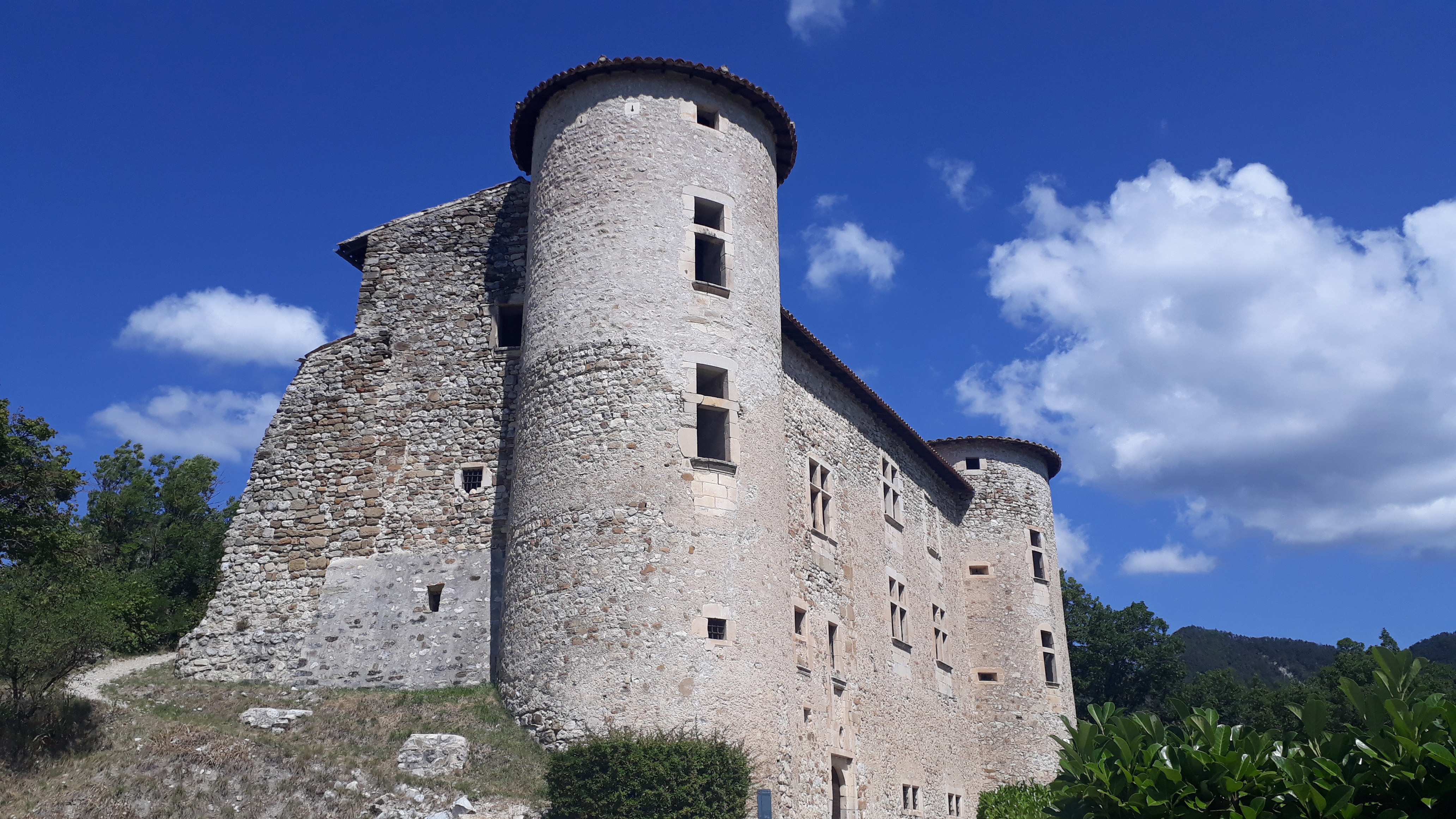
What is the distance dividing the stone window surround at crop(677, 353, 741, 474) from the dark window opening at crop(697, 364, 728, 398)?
0.04m

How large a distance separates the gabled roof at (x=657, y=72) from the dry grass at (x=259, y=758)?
37.6 feet

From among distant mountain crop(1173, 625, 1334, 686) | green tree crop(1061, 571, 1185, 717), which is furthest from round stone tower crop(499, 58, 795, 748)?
distant mountain crop(1173, 625, 1334, 686)

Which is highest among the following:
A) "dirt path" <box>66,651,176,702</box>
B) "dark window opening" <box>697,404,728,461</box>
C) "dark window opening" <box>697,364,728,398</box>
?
"dark window opening" <box>697,364,728,398</box>

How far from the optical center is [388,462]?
21.0 meters

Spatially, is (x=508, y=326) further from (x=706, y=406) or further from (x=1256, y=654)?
(x=1256, y=654)

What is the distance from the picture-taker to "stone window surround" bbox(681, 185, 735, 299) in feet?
63.8

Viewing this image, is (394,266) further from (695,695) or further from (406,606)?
(695,695)

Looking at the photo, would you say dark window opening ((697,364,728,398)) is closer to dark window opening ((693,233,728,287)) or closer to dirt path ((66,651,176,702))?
dark window opening ((693,233,728,287))

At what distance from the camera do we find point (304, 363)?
876 inches

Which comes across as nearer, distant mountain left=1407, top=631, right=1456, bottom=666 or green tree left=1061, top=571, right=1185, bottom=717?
green tree left=1061, top=571, right=1185, bottom=717

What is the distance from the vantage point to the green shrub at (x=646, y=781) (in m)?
14.3

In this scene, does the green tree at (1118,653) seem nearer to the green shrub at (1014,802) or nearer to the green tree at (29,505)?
the green shrub at (1014,802)

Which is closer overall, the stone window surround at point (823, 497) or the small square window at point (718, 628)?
the small square window at point (718, 628)

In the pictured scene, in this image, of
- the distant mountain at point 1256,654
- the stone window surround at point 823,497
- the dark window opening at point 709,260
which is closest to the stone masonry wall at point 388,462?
the dark window opening at point 709,260
